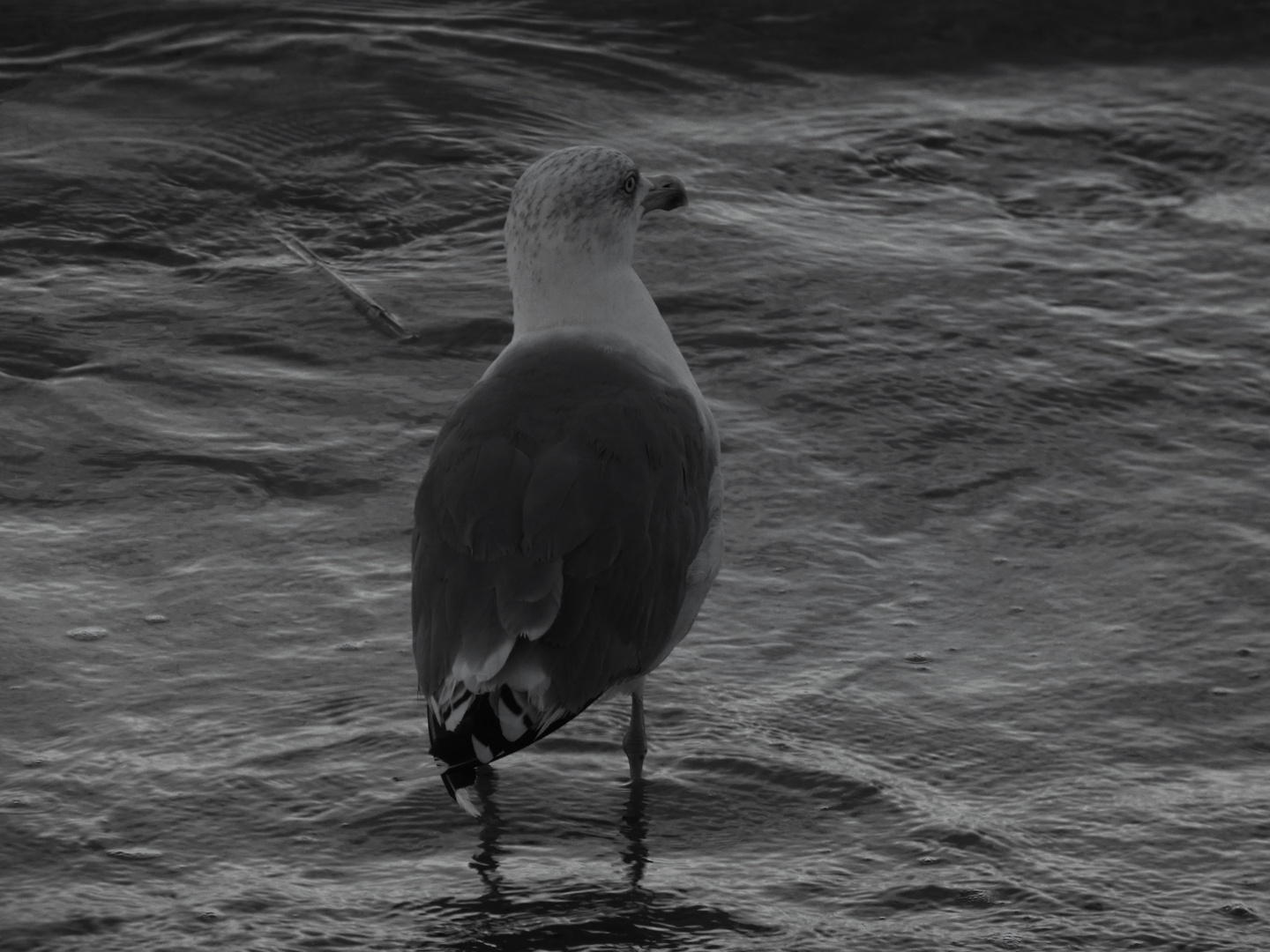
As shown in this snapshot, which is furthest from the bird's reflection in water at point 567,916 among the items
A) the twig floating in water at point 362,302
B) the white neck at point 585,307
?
the twig floating in water at point 362,302

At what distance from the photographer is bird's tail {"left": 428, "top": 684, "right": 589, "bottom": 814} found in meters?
4.05

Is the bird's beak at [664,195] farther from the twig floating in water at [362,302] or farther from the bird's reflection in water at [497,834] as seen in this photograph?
the bird's reflection in water at [497,834]

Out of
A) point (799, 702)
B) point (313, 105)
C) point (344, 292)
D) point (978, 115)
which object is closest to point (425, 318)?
point (344, 292)

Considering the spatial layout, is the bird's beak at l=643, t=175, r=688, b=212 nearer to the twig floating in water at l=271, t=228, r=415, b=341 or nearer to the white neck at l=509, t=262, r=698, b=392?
the white neck at l=509, t=262, r=698, b=392

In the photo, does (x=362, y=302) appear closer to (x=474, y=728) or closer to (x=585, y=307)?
(x=585, y=307)

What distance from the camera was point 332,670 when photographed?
5133mm

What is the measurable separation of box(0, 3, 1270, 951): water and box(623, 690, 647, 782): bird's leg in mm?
69

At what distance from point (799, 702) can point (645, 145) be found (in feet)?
13.4

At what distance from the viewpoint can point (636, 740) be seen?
15.7 ft

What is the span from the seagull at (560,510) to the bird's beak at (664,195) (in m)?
0.31

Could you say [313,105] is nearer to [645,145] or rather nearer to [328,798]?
[645,145]

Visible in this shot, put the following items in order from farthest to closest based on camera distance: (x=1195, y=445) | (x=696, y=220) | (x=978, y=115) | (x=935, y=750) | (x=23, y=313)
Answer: (x=978, y=115) → (x=696, y=220) → (x=23, y=313) → (x=1195, y=445) → (x=935, y=750)

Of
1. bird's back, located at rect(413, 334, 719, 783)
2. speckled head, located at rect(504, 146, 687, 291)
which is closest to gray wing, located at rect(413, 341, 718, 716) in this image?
bird's back, located at rect(413, 334, 719, 783)

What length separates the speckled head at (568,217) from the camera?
524 cm
